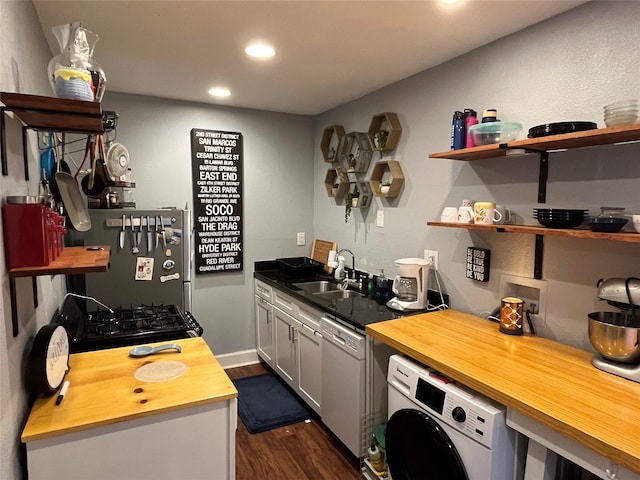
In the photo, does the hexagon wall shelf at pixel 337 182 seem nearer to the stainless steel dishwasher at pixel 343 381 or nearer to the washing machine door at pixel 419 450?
the stainless steel dishwasher at pixel 343 381

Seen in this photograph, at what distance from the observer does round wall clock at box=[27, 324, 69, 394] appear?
126cm

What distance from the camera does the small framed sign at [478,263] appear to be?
85.6 inches

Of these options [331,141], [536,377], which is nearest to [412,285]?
[536,377]

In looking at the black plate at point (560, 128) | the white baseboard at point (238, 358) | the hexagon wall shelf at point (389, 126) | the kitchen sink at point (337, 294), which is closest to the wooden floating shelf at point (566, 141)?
the black plate at point (560, 128)

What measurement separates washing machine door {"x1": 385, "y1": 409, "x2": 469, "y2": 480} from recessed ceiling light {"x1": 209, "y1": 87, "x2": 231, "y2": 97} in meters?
2.53

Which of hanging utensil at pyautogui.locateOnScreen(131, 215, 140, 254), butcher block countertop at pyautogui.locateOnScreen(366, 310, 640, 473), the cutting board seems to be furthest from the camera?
the cutting board

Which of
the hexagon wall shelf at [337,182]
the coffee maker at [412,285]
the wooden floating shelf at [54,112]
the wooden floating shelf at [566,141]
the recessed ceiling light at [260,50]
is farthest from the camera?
the hexagon wall shelf at [337,182]

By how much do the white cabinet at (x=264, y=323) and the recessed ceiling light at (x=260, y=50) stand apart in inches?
74.8

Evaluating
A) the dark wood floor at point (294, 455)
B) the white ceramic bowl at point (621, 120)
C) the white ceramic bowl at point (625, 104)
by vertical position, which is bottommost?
the dark wood floor at point (294, 455)

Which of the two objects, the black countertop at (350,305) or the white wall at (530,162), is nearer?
the white wall at (530,162)

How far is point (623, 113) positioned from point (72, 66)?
186cm

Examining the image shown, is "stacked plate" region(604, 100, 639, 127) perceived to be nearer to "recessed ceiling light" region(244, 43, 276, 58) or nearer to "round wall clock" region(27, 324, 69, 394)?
"recessed ceiling light" region(244, 43, 276, 58)

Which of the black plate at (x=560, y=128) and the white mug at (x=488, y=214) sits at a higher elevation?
the black plate at (x=560, y=128)

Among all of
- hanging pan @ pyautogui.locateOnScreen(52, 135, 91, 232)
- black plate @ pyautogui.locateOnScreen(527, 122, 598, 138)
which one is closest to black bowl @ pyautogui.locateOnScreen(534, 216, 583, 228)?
black plate @ pyautogui.locateOnScreen(527, 122, 598, 138)
